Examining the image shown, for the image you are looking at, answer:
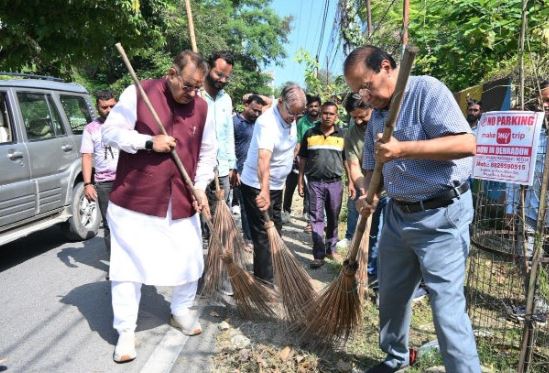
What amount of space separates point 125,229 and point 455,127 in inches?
83.7

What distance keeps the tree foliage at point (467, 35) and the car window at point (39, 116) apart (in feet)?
16.5

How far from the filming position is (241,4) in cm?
2897

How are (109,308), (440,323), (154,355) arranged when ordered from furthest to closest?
(109,308)
(154,355)
(440,323)

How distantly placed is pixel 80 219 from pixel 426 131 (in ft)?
16.4

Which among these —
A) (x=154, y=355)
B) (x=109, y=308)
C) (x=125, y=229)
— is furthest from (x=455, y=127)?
(x=109, y=308)

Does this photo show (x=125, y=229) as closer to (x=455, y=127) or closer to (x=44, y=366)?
(x=44, y=366)

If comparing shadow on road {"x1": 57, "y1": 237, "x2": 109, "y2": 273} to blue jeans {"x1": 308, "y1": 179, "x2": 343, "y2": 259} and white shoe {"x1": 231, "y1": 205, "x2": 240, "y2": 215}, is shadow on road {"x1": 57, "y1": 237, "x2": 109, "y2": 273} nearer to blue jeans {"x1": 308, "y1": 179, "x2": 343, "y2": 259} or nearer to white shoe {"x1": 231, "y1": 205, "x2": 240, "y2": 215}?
white shoe {"x1": 231, "y1": 205, "x2": 240, "y2": 215}

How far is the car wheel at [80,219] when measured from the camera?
19.1 feet

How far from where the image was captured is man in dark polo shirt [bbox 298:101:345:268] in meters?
5.16

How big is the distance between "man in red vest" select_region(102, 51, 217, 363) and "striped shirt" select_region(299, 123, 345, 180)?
2168 mm

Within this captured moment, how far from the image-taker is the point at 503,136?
261 cm

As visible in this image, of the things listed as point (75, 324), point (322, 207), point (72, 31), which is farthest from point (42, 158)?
point (72, 31)

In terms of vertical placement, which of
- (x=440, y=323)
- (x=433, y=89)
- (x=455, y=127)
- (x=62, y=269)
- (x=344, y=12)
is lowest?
(x=62, y=269)

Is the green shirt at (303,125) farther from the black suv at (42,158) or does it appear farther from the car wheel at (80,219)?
the car wheel at (80,219)
